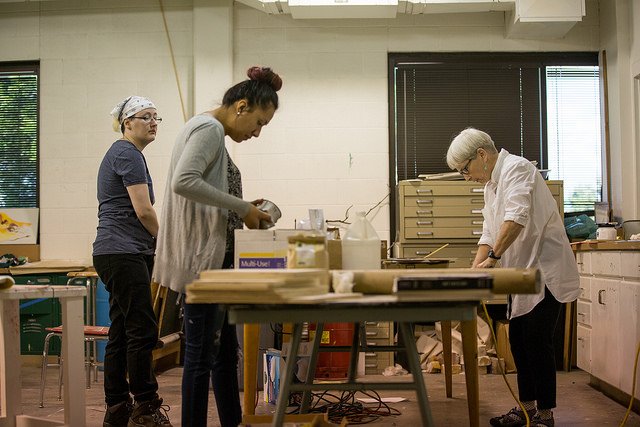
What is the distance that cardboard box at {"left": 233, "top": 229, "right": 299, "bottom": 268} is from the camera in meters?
2.13

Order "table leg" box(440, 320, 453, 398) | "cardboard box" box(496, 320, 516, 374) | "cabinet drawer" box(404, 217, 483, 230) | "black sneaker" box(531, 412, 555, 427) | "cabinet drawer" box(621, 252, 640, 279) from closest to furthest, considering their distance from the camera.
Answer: "black sneaker" box(531, 412, 555, 427), "cabinet drawer" box(621, 252, 640, 279), "table leg" box(440, 320, 453, 398), "cardboard box" box(496, 320, 516, 374), "cabinet drawer" box(404, 217, 483, 230)

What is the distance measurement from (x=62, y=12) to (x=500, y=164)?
4221mm

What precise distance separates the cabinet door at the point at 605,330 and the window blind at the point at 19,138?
433 centimetres

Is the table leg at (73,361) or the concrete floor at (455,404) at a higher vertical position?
the table leg at (73,361)

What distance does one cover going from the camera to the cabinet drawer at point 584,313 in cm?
421

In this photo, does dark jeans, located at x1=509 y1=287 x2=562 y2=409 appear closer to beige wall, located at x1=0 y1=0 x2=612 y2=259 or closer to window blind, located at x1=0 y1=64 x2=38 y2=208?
beige wall, located at x1=0 y1=0 x2=612 y2=259

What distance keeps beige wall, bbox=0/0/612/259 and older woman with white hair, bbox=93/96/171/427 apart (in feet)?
8.75

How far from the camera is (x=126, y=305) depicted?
301cm

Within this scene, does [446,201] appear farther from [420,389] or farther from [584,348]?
[420,389]

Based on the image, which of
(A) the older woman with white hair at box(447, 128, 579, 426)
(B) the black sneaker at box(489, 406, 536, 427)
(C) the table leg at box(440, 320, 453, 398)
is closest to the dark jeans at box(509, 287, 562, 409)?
(A) the older woman with white hair at box(447, 128, 579, 426)

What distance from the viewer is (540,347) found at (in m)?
3.10

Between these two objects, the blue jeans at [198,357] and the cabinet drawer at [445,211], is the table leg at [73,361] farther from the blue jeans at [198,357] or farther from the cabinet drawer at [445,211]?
the cabinet drawer at [445,211]

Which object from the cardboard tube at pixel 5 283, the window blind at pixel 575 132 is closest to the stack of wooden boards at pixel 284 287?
the cardboard tube at pixel 5 283

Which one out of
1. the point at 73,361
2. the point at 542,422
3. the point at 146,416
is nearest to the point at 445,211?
the point at 542,422
